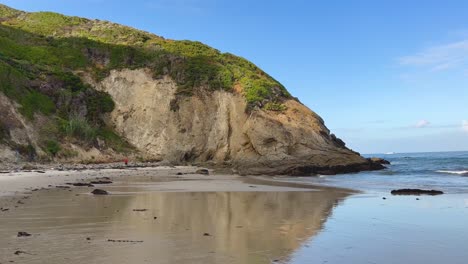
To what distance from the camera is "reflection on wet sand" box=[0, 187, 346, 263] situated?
19.8 feet

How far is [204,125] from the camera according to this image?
51.4m

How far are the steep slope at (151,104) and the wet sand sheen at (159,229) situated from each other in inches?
1032

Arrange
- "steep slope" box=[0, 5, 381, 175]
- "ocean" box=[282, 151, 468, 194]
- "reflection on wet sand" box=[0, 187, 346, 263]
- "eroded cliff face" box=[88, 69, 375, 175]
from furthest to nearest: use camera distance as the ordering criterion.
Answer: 1. "eroded cliff face" box=[88, 69, 375, 175]
2. "steep slope" box=[0, 5, 381, 175]
3. "ocean" box=[282, 151, 468, 194]
4. "reflection on wet sand" box=[0, 187, 346, 263]

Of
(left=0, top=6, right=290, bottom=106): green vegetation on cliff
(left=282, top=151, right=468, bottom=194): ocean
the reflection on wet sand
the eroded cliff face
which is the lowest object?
the reflection on wet sand

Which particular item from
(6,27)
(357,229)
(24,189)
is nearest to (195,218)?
(357,229)

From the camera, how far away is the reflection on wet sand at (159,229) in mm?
6043

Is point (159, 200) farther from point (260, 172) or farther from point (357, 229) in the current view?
point (260, 172)

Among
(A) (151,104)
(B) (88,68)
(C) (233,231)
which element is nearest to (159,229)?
(C) (233,231)

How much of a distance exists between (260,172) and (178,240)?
27.6m

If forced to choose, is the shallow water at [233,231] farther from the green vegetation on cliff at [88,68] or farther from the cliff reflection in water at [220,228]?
the green vegetation on cliff at [88,68]

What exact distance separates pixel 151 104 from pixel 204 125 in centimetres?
706

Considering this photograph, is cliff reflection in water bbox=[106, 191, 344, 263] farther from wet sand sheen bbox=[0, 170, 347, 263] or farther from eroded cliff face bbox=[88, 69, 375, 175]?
eroded cliff face bbox=[88, 69, 375, 175]

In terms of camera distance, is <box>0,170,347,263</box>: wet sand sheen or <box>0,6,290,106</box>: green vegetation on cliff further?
<box>0,6,290,106</box>: green vegetation on cliff

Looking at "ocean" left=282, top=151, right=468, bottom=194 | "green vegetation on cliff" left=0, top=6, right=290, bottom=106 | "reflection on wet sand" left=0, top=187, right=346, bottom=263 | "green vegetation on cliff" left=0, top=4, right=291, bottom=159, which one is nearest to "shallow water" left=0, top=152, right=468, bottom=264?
"reflection on wet sand" left=0, top=187, right=346, bottom=263
